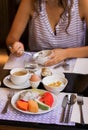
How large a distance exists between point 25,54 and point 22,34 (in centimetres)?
32

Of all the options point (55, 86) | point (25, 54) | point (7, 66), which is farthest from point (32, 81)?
point (25, 54)

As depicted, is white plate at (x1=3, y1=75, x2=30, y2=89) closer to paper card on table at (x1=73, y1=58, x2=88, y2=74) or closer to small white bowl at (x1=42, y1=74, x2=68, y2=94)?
small white bowl at (x1=42, y1=74, x2=68, y2=94)

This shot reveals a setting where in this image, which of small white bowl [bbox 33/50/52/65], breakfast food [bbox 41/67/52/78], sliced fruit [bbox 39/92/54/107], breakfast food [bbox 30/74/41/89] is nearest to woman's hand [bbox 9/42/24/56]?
small white bowl [bbox 33/50/52/65]

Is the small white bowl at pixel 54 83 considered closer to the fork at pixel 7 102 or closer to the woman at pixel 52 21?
the fork at pixel 7 102

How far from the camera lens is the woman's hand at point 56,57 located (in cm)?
132

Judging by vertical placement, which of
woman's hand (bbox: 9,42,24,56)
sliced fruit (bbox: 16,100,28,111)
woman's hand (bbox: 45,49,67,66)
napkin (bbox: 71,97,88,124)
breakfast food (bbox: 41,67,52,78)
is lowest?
napkin (bbox: 71,97,88,124)

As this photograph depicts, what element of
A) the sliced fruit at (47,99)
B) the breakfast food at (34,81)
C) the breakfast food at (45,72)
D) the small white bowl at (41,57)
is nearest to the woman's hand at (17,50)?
the small white bowl at (41,57)

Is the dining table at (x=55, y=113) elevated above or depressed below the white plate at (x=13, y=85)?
below

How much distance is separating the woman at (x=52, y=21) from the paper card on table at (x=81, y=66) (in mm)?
212

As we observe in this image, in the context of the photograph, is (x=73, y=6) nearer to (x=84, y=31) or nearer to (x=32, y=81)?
(x=84, y=31)

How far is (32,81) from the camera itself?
1085 millimetres

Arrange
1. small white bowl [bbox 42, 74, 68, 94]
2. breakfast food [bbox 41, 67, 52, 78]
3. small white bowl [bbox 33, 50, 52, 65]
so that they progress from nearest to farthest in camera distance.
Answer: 1. small white bowl [bbox 42, 74, 68, 94]
2. breakfast food [bbox 41, 67, 52, 78]
3. small white bowl [bbox 33, 50, 52, 65]

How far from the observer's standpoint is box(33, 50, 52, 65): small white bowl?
4.30 ft

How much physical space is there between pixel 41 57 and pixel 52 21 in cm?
39
